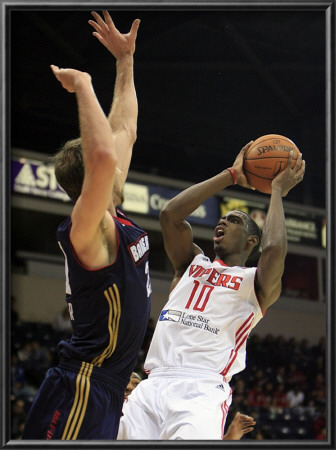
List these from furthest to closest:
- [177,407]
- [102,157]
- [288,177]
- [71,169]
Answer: [288,177], [177,407], [71,169], [102,157]

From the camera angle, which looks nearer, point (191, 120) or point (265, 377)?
point (265, 377)

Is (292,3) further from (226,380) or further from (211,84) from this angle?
(211,84)

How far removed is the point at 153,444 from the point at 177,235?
144 cm

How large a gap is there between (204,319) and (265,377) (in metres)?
9.99

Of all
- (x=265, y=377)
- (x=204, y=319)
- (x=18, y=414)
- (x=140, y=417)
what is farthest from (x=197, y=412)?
(x=265, y=377)

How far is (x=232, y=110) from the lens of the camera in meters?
14.0

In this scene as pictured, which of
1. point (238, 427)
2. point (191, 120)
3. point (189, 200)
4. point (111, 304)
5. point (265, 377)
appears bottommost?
point (265, 377)

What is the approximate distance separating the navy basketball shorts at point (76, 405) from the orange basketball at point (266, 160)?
1.89 metres

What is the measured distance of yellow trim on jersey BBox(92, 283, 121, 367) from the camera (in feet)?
9.05

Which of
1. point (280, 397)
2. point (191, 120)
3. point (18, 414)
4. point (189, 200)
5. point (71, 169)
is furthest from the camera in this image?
point (191, 120)

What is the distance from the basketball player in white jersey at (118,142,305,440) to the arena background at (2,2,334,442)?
6.08 m

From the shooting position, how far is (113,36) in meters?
3.54

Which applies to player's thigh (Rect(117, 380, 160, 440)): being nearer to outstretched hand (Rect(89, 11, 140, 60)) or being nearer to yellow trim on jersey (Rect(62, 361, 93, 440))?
yellow trim on jersey (Rect(62, 361, 93, 440))

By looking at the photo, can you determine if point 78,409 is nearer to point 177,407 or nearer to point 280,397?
point 177,407
